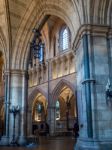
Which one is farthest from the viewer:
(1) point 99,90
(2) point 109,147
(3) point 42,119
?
(3) point 42,119

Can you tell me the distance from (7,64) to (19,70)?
894 millimetres

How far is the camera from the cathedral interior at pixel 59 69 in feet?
29.5

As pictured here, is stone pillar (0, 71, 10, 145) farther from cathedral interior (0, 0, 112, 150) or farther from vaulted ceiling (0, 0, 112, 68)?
vaulted ceiling (0, 0, 112, 68)

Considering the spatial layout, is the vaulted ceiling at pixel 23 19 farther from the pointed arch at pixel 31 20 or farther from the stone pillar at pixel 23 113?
the stone pillar at pixel 23 113

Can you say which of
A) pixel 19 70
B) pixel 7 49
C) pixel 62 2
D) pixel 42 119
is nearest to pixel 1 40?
pixel 7 49

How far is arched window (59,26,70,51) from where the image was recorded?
26.1m

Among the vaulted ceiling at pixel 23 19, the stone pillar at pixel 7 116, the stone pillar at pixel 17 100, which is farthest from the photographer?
the stone pillar at pixel 17 100

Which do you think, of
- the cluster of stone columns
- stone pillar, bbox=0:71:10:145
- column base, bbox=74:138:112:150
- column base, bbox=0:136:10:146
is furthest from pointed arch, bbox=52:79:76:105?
column base, bbox=74:138:112:150

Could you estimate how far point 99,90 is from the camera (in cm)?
905

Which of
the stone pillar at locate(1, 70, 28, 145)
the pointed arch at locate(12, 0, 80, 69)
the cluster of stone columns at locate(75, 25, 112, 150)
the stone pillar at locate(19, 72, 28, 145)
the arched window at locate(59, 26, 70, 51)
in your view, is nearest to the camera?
the cluster of stone columns at locate(75, 25, 112, 150)

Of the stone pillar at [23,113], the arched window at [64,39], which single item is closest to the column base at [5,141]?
the stone pillar at [23,113]

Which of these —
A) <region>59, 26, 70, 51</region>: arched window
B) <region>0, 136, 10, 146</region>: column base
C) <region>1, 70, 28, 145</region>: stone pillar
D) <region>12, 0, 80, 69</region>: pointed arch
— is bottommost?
<region>0, 136, 10, 146</region>: column base

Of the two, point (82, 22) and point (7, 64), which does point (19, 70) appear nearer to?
point (7, 64)

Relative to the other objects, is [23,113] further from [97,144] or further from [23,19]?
[97,144]
